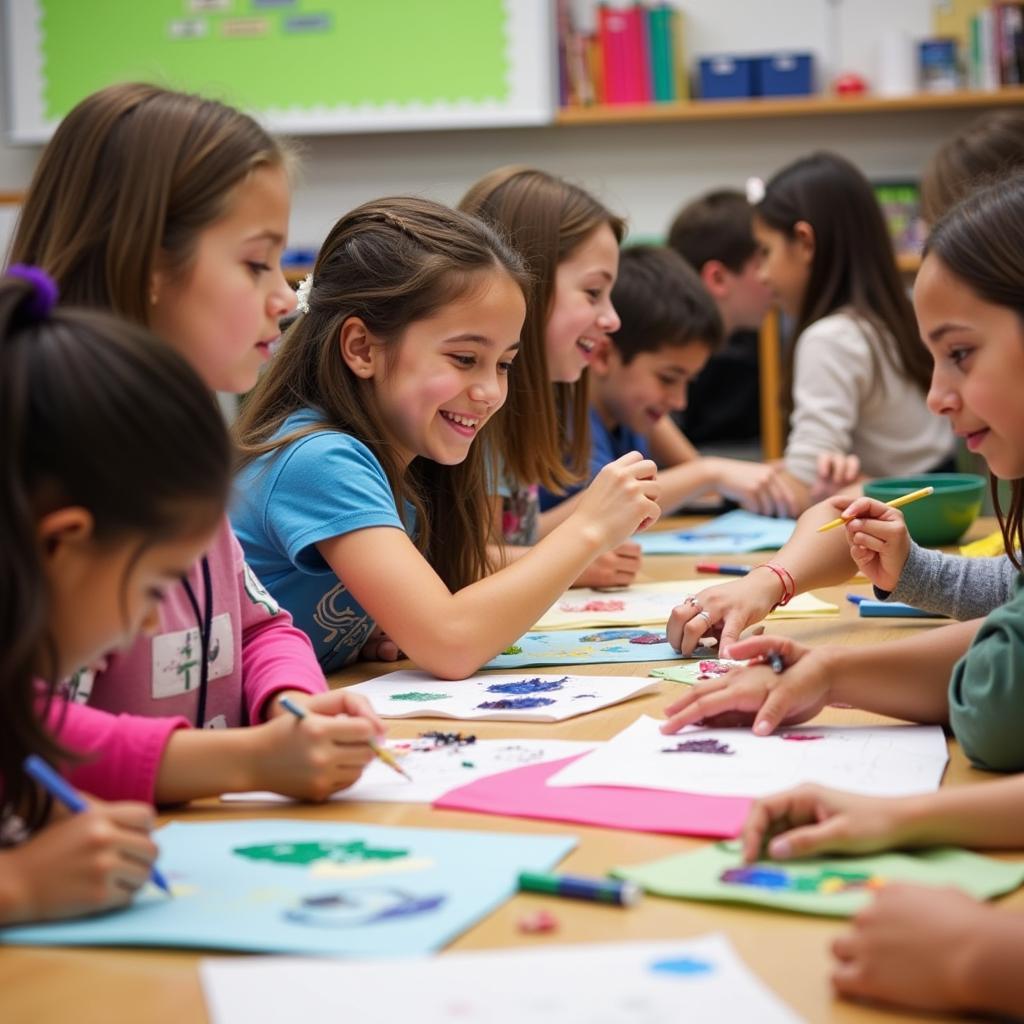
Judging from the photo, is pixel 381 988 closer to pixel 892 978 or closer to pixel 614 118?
pixel 892 978

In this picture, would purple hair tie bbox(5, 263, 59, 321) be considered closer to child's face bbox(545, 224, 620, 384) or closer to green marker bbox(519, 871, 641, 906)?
green marker bbox(519, 871, 641, 906)

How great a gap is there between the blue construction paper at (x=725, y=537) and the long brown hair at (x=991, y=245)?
100cm

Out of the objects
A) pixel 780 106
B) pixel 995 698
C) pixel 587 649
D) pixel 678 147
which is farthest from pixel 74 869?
pixel 678 147

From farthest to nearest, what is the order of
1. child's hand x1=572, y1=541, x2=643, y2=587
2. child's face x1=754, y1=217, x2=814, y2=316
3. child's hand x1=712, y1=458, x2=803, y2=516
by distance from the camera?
child's face x1=754, y1=217, x2=814, y2=316 → child's hand x1=712, y1=458, x2=803, y2=516 → child's hand x1=572, y1=541, x2=643, y2=587

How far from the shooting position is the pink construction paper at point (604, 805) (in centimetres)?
88

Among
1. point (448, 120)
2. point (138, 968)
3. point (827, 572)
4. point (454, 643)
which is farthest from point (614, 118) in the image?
point (138, 968)

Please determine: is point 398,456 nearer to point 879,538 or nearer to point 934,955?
point 879,538

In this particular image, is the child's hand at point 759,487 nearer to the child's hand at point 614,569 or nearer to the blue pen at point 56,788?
the child's hand at point 614,569

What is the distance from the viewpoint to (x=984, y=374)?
1.13 meters

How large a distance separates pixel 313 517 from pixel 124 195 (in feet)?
1.36

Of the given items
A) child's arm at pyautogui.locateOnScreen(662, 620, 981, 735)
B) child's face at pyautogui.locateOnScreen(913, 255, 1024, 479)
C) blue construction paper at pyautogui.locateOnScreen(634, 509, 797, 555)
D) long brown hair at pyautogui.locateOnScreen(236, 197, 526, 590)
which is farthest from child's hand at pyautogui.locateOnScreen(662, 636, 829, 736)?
blue construction paper at pyautogui.locateOnScreen(634, 509, 797, 555)

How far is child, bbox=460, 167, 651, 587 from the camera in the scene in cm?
200

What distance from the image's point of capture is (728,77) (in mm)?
4371

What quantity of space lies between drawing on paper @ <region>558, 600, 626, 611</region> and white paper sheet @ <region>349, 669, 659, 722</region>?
0.36 meters
